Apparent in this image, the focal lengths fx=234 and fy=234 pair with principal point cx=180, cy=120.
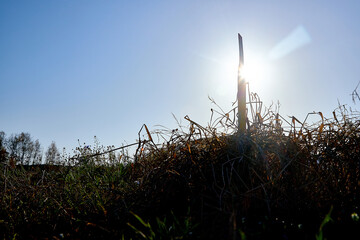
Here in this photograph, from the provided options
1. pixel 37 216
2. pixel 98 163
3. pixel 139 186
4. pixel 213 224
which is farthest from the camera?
pixel 98 163

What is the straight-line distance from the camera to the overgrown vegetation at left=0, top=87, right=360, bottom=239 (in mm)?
1301

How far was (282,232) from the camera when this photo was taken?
1.26m

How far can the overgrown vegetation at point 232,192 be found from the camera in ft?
4.27

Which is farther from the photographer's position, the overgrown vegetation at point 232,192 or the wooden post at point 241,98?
the wooden post at point 241,98

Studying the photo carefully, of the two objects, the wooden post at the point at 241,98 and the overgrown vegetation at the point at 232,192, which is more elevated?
the wooden post at the point at 241,98

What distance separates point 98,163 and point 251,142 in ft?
12.4

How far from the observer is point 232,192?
139cm

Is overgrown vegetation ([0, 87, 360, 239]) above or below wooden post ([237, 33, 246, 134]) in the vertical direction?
below

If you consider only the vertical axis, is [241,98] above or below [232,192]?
above

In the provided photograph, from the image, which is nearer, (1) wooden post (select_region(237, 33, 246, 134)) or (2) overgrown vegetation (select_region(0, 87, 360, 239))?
(2) overgrown vegetation (select_region(0, 87, 360, 239))

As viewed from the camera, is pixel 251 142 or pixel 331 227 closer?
pixel 331 227

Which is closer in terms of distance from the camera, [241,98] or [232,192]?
[232,192]

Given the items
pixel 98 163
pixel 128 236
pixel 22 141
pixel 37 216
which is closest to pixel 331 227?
pixel 128 236

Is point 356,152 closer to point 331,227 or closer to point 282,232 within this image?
point 331,227
